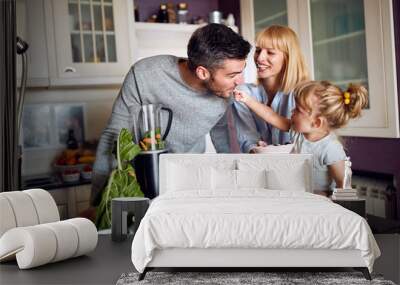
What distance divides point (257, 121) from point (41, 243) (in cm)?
252

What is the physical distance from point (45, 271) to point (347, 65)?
326 cm

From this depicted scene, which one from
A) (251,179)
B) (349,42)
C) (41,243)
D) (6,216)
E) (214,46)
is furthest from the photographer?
(214,46)

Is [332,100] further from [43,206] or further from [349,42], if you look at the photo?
[43,206]

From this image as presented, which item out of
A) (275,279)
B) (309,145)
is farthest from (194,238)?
(309,145)

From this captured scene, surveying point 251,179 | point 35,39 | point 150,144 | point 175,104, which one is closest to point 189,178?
point 251,179

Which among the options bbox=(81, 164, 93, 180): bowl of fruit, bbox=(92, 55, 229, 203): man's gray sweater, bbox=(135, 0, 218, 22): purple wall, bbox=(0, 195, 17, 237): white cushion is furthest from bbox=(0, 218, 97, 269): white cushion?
bbox=(135, 0, 218, 22): purple wall

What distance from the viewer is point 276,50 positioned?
19.1 ft

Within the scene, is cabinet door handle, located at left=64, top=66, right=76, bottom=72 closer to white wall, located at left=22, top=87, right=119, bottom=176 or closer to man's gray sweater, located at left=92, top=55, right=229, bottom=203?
white wall, located at left=22, top=87, right=119, bottom=176

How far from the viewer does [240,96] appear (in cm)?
589

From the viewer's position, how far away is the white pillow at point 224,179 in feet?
16.9

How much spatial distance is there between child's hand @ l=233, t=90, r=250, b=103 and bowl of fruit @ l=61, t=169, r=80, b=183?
1.79 meters

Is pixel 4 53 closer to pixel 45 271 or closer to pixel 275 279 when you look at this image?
pixel 45 271

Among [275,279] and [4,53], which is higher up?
[4,53]

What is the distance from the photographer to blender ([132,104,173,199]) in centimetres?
587
